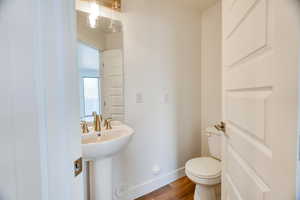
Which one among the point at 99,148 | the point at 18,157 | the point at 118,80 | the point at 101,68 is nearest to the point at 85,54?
the point at 101,68

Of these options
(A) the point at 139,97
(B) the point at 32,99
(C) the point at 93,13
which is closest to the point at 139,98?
(A) the point at 139,97

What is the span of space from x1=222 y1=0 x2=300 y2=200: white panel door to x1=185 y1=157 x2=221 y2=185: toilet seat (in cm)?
52

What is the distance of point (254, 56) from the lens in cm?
70

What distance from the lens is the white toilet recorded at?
1516 millimetres

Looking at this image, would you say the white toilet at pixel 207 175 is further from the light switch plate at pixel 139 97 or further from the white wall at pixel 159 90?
the light switch plate at pixel 139 97

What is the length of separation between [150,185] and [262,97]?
176cm

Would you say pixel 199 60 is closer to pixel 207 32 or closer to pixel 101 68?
pixel 207 32

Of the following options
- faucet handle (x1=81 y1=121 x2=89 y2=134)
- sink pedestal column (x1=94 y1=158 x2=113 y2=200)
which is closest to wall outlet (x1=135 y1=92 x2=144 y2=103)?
faucet handle (x1=81 y1=121 x2=89 y2=134)

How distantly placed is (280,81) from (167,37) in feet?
5.77

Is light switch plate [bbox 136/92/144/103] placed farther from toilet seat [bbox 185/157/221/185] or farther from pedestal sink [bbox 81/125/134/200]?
toilet seat [bbox 185/157/221/185]

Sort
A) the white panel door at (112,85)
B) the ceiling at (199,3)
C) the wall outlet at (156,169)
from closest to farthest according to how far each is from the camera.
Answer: the white panel door at (112,85) < the wall outlet at (156,169) < the ceiling at (199,3)

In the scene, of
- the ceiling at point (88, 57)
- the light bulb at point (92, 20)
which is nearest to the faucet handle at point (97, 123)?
the ceiling at point (88, 57)

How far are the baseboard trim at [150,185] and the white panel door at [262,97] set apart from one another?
1.15 metres

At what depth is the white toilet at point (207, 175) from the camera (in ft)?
4.97
